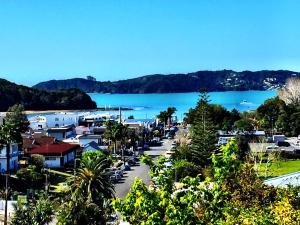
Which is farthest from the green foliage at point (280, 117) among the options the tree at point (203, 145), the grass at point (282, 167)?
the tree at point (203, 145)

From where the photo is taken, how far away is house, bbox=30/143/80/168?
5747cm

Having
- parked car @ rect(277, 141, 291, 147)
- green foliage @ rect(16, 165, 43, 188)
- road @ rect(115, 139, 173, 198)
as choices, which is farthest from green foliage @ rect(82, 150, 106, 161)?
parked car @ rect(277, 141, 291, 147)

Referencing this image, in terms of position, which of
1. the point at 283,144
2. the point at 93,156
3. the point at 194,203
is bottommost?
the point at 283,144

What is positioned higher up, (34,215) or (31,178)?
(34,215)

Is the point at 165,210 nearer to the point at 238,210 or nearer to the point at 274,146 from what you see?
the point at 238,210

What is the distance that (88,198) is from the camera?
26.5 metres

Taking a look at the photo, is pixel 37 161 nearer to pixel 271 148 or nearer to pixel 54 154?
pixel 54 154

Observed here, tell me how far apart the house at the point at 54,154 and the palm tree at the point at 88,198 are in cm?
2757

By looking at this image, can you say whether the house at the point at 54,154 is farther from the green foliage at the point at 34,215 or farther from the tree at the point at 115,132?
the green foliage at the point at 34,215

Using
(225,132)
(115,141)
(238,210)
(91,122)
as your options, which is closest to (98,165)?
(238,210)

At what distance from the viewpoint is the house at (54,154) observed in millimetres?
57469

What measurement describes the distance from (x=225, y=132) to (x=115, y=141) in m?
22.6

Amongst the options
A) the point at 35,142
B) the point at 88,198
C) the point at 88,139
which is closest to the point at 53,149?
the point at 35,142

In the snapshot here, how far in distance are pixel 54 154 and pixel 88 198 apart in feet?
104
